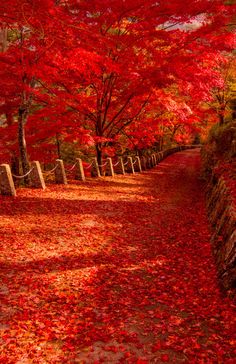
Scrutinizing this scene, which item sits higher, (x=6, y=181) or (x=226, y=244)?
(x=6, y=181)

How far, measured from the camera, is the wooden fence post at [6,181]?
423 inches

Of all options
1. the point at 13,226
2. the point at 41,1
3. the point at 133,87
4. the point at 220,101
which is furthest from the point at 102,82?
the point at 220,101

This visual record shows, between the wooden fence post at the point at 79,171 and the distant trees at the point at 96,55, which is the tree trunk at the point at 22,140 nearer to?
the distant trees at the point at 96,55

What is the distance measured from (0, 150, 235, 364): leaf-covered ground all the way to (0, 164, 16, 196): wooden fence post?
19.7 inches

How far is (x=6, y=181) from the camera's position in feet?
35.6

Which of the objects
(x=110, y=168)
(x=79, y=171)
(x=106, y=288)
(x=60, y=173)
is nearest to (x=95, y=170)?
(x=110, y=168)

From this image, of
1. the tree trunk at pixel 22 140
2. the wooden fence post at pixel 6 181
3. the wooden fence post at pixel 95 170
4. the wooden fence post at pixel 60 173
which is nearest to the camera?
the wooden fence post at pixel 6 181

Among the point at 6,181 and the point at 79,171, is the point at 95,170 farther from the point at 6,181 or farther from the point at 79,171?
the point at 6,181

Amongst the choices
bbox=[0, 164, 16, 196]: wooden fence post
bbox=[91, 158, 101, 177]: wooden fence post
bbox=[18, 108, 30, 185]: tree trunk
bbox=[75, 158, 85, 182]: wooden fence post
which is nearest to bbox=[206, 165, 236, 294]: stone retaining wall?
bbox=[0, 164, 16, 196]: wooden fence post

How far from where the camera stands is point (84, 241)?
327 inches

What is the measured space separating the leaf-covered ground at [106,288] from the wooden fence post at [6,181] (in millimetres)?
500

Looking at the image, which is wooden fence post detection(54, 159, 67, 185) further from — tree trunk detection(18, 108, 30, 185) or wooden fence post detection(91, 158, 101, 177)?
wooden fence post detection(91, 158, 101, 177)

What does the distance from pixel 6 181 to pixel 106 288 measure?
6055 mm

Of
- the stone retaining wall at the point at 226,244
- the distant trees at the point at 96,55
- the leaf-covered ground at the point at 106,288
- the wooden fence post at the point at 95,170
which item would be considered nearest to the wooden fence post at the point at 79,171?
the distant trees at the point at 96,55
